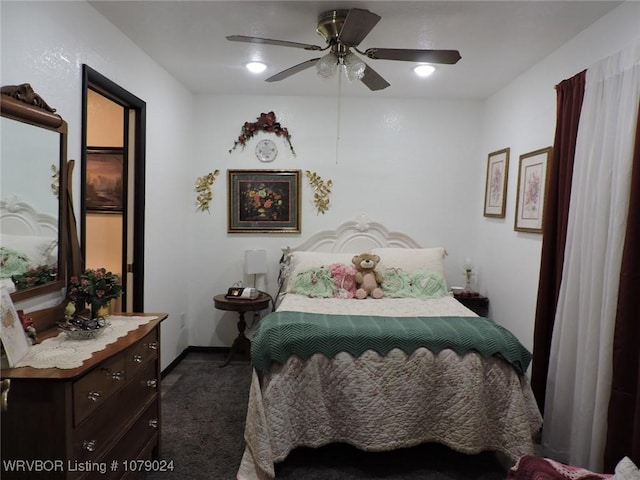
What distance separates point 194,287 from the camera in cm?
416

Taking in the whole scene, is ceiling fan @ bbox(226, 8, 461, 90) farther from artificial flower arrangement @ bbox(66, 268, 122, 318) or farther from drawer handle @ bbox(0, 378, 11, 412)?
drawer handle @ bbox(0, 378, 11, 412)

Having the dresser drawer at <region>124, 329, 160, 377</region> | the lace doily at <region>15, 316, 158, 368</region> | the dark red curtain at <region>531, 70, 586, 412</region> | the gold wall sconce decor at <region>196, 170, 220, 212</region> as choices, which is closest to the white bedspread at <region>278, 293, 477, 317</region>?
the dark red curtain at <region>531, 70, 586, 412</region>

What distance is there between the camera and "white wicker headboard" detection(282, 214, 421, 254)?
4133 millimetres

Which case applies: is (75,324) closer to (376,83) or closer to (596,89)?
(376,83)

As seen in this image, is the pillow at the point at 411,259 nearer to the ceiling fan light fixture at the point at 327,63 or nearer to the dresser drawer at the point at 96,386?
the ceiling fan light fixture at the point at 327,63

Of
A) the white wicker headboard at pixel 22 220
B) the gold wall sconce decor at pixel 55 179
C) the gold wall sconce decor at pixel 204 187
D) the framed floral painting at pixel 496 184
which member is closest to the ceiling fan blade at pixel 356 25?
Result: the gold wall sconce decor at pixel 55 179

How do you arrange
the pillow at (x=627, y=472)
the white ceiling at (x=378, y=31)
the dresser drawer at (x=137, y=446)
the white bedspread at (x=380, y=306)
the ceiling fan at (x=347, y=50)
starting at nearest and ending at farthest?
the pillow at (x=627, y=472)
the dresser drawer at (x=137, y=446)
the ceiling fan at (x=347, y=50)
the white ceiling at (x=378, y=31)
the white bedspread at (x=380, y=306)

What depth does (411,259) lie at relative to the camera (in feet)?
12.2

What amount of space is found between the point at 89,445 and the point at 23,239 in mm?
910

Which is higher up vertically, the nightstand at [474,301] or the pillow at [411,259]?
the pillow at [411,259]

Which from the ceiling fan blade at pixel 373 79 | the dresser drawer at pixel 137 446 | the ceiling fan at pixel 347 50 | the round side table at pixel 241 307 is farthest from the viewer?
the round side table at pixel 241 307

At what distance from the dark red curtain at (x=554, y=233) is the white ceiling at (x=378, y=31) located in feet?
1.39

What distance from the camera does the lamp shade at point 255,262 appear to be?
3.93m

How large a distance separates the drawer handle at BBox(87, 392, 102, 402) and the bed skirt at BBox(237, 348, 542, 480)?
2.69ft
